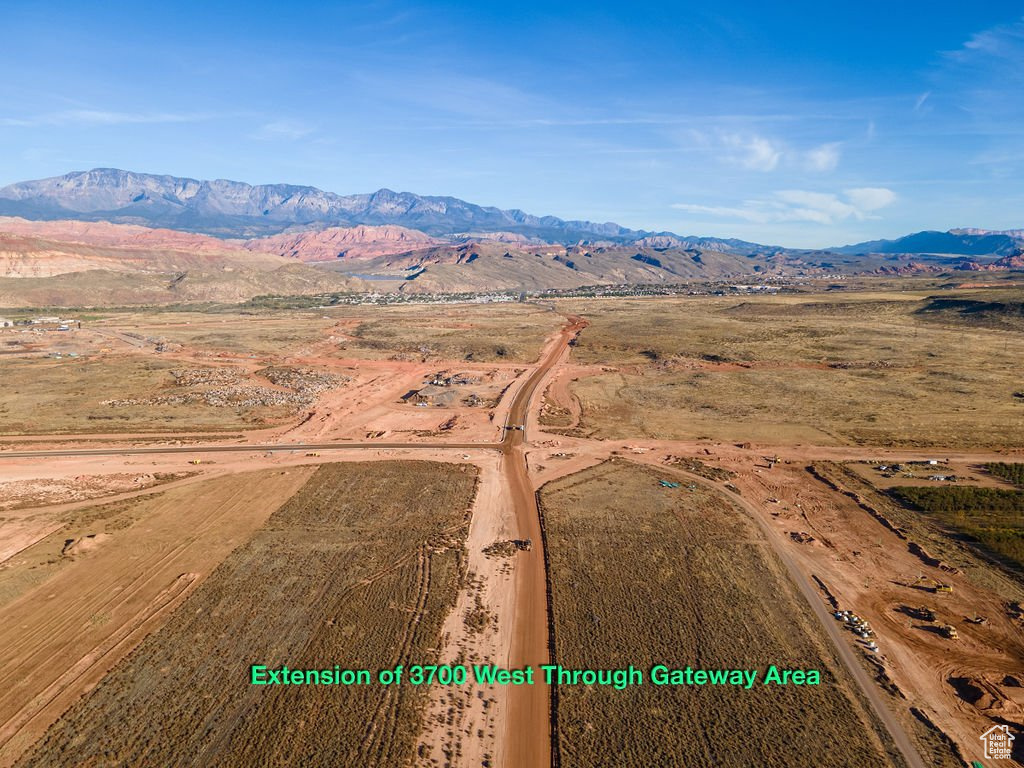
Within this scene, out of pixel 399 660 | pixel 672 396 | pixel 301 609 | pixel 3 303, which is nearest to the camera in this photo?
pixel 399 660

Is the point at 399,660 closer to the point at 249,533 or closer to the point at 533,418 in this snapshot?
the point at 249,533

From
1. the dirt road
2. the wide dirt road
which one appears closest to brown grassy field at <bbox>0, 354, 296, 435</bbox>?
the wide dirt road

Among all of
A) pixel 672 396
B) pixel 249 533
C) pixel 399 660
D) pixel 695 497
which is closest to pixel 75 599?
pixel 249 533

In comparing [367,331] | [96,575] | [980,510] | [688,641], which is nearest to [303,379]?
[367,331]

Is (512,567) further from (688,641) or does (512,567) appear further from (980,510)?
(980,510)

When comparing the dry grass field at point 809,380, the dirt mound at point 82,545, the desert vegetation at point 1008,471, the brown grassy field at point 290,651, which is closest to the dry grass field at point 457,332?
the dry grass field at point 809,380

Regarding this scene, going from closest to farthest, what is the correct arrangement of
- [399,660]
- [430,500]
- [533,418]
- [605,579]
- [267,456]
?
[399,660] → [605,579] → [430,500] → [267,456] → [533,418]

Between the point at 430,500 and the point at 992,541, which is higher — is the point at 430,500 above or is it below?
below
